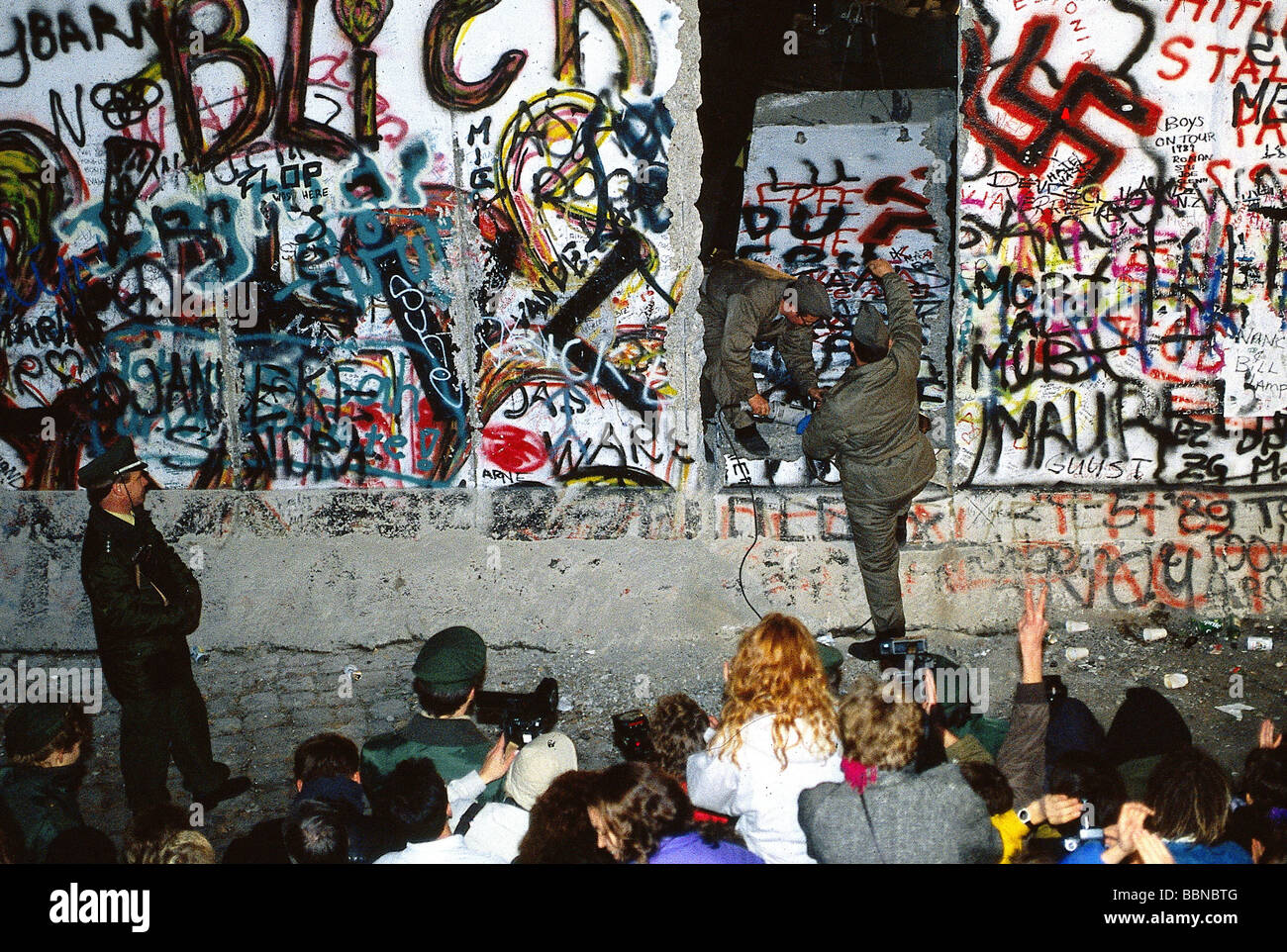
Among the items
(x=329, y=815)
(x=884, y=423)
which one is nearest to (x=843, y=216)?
(x=884, y=423)

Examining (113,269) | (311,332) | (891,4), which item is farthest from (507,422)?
(891,4)

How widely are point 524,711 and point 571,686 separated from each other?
7.38 ft

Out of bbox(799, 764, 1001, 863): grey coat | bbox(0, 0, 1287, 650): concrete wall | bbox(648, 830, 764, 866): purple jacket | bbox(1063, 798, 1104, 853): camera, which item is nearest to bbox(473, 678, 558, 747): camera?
bbox(648, 830, 764, 866): purple jacket

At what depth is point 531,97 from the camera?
7.00 metres

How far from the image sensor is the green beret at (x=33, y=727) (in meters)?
4.49

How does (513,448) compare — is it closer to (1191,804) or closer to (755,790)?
(755,790)

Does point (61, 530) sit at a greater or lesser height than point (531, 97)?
lesser

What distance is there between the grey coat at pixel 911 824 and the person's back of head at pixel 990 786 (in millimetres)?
198

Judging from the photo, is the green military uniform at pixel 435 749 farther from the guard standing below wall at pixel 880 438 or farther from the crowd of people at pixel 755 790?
the guard standing below wall at pixel 880 438

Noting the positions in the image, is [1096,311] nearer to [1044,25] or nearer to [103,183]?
[1044,25]

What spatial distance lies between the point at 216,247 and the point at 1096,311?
566 centimetres

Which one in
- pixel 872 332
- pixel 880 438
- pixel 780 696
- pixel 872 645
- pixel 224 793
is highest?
pixel 872 332

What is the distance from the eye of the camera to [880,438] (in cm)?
664
